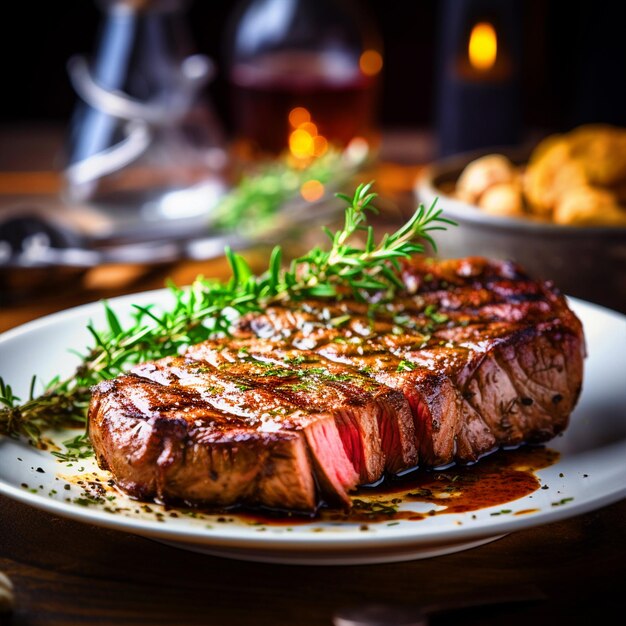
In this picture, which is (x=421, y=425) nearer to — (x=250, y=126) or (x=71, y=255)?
(x=71, y=255)

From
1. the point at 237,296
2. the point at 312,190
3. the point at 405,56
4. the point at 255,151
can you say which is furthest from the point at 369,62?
the point at 237,296

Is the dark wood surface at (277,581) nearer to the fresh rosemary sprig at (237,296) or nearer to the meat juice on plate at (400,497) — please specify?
the meat juice on plate at (400,497)

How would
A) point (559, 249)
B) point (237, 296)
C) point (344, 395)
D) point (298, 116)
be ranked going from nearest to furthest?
point (344, 395), point (237, 296), point (559, 249), point (298, 116)

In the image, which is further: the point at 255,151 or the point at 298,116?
the point at 255,151

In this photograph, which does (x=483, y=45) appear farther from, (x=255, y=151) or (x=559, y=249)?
(x=559, y=249)

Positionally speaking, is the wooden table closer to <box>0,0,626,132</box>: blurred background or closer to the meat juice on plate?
the meat juice on plate

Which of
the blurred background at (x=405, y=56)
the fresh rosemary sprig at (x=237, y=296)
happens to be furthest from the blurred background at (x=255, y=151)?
the fresh rosemary sprig at (x=237, y=296)

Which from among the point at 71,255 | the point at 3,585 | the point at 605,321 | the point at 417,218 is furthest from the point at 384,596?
the point at 71,255
